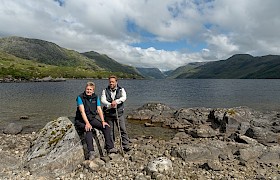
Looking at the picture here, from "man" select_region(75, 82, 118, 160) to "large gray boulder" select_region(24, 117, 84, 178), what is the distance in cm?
52

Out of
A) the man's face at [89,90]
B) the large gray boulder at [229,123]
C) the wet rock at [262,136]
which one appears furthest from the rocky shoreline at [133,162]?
the large gray boulder at [229,123]

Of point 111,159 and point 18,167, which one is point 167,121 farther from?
point 18,167

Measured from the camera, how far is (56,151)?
37.6 feet

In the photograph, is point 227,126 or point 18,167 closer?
point 18,167

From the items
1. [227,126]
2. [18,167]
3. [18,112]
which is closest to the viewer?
[18,167]

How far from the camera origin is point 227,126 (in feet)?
78.3

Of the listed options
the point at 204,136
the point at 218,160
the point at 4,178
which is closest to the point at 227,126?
the point at 204,136

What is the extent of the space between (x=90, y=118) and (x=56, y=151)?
2.21 m

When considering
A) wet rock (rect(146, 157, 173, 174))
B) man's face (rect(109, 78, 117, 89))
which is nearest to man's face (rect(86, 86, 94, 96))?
man's face (rect(109, 78, 117, 89))

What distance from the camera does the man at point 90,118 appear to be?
38.9ft

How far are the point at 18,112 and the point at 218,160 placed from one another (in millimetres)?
31998

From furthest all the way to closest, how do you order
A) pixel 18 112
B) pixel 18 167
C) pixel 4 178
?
1. pixel 18 112
2. pixel 18 167
3. pixel 4 178

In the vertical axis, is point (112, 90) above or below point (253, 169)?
above

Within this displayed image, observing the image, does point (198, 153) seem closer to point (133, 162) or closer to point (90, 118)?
point (133, 162)
